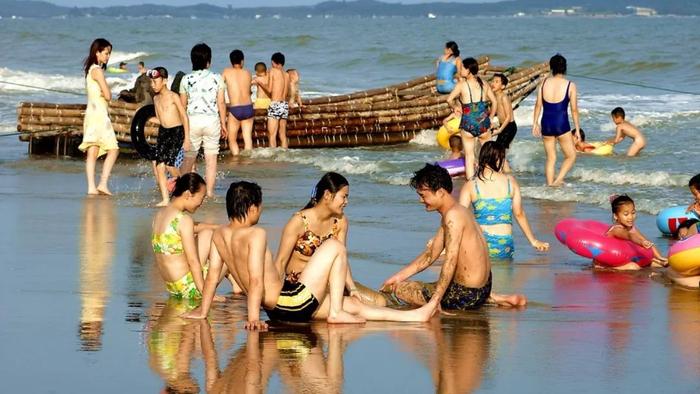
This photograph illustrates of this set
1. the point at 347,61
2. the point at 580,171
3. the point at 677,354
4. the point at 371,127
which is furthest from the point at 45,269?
the point at 347,61

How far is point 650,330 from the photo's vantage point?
7.16m

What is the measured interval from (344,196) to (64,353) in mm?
1863

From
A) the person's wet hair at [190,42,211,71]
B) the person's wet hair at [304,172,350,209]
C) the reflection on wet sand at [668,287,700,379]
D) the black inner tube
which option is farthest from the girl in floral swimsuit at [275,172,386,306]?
the black inner tube

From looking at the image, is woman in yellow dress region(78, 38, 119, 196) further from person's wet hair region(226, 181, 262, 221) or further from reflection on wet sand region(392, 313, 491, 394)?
reflection on wet sand region(392, 313, 491, 394)

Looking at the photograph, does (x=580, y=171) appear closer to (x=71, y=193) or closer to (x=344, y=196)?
(x=71, y=193)

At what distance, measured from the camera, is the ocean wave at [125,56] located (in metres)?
63.7

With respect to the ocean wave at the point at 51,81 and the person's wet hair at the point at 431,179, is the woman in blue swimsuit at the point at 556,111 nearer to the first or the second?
the person's wet hair at the point at 431,179

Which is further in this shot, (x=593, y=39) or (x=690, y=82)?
(x=593, y=39)

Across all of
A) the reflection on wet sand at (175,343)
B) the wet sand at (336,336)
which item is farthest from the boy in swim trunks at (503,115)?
the reflection on wet sand at (175,343)

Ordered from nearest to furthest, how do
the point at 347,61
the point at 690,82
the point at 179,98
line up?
1. the point at 179,98
2. the point at 690,82
3. the point at 347,61

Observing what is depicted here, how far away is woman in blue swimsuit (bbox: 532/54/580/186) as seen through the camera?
1442 cm

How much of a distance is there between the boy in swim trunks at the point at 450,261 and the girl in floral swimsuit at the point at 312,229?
425 mm

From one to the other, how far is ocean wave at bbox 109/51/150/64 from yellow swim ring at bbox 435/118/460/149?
148 feet

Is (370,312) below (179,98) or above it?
below
